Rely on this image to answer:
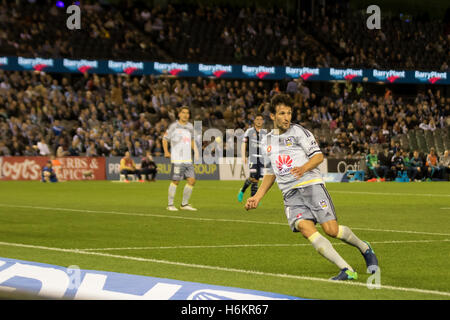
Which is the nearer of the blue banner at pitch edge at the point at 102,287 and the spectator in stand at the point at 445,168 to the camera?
the blue banner at pitch edge at the point at 102,287

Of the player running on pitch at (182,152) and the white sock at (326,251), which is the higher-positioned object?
the player running on pitch at (182,152)

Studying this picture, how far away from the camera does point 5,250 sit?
1177cm

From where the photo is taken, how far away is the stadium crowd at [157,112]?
4034 cm

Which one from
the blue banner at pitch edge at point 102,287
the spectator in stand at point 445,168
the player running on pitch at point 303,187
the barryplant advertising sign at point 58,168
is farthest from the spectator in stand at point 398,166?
the blue banner at pitch edge at point 102,287

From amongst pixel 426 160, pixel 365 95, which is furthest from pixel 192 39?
pixel 426 160

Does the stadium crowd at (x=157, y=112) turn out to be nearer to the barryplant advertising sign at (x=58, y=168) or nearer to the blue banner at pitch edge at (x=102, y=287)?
the barryplant advertising sign at (x=58, y=168)

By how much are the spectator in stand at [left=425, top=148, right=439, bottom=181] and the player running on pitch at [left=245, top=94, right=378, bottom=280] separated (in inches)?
1294

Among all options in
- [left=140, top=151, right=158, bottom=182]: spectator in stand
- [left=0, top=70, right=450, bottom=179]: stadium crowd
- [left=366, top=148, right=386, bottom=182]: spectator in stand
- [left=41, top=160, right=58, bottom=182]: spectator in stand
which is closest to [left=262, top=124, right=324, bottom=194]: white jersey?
[left=41, top=160, right=58, bottom=182]: spectator in stand

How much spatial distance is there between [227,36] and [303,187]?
4336 cm

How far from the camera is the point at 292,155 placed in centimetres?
930

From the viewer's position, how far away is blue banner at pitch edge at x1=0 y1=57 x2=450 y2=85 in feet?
146

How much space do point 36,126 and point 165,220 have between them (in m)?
24.4

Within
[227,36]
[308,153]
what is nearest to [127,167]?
[227,36]

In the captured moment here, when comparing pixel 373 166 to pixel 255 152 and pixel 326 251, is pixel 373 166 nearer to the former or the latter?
pixel 255 152
